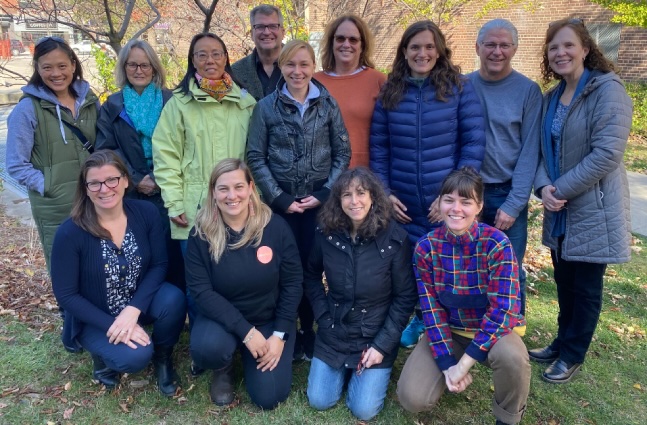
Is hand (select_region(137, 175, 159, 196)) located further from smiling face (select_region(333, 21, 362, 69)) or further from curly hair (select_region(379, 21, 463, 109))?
curly hair (select_region(379, 21, 463, 109))

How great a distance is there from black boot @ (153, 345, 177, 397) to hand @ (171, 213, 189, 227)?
2.59 ft

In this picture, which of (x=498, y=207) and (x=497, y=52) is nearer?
(x=497, y=52)

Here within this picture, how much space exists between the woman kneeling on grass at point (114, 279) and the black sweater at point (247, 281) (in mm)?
311

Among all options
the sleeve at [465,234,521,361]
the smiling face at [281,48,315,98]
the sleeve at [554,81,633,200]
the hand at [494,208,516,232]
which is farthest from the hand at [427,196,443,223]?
the smiling face at [281,48,315,98]

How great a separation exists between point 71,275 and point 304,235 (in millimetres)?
1485

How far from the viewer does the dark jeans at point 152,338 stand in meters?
3.17

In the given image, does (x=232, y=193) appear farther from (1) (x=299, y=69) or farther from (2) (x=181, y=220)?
(1) (x=299, y=69)

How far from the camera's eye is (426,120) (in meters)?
3.30

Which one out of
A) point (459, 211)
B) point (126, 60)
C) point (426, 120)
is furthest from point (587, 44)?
point (126, 60)

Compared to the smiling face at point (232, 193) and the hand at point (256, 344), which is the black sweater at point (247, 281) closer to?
the hand at point (256, 344)

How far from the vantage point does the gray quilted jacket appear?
2.96 metres

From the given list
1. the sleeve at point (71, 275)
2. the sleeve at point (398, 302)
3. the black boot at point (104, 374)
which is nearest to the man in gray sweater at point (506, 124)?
the sleeve at point (398, 302)

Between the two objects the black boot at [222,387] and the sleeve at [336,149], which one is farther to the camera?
the sleeve at [336,149]

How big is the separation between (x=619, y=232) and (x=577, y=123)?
0.68 meters
